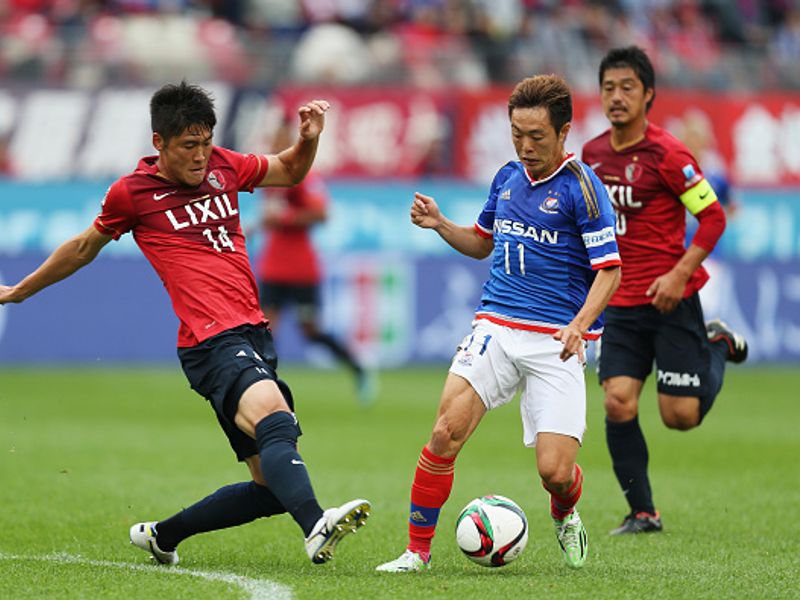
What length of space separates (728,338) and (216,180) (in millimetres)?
3855

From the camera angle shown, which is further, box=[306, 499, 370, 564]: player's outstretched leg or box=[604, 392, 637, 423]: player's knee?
box=[604, 392, 637, 423]: player's knee

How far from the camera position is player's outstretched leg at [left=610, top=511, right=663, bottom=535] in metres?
8.66

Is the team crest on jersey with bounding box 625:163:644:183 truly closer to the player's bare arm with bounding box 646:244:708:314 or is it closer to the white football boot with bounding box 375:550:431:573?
the player's bare arm with bounding box 646:244:708:314

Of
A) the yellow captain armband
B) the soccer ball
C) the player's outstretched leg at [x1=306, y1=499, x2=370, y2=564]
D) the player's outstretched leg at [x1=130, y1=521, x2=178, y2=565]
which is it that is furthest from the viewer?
the yellow captain armband

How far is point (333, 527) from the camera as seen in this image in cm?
627

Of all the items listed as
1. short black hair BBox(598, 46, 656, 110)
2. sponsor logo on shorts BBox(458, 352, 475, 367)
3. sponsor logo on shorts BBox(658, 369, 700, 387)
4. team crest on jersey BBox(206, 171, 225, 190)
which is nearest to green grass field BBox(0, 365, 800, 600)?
sponsor logo on shorts BBox(658, 369, 700, 387)

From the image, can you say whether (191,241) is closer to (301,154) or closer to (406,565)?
(301,154)

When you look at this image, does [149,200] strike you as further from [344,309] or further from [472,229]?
[344,309]

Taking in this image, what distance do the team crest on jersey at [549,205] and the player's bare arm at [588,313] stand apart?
1.25 ft

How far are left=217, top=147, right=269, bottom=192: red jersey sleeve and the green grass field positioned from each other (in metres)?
1.86

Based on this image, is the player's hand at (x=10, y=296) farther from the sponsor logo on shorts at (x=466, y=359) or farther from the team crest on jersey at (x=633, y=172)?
the team crest on jersey at (x=633, y=172)

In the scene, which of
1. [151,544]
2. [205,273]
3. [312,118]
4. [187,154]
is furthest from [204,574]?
[312,118]

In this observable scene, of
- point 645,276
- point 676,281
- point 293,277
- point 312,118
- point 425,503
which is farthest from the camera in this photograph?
point 293,277

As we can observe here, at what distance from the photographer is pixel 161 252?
713cm
